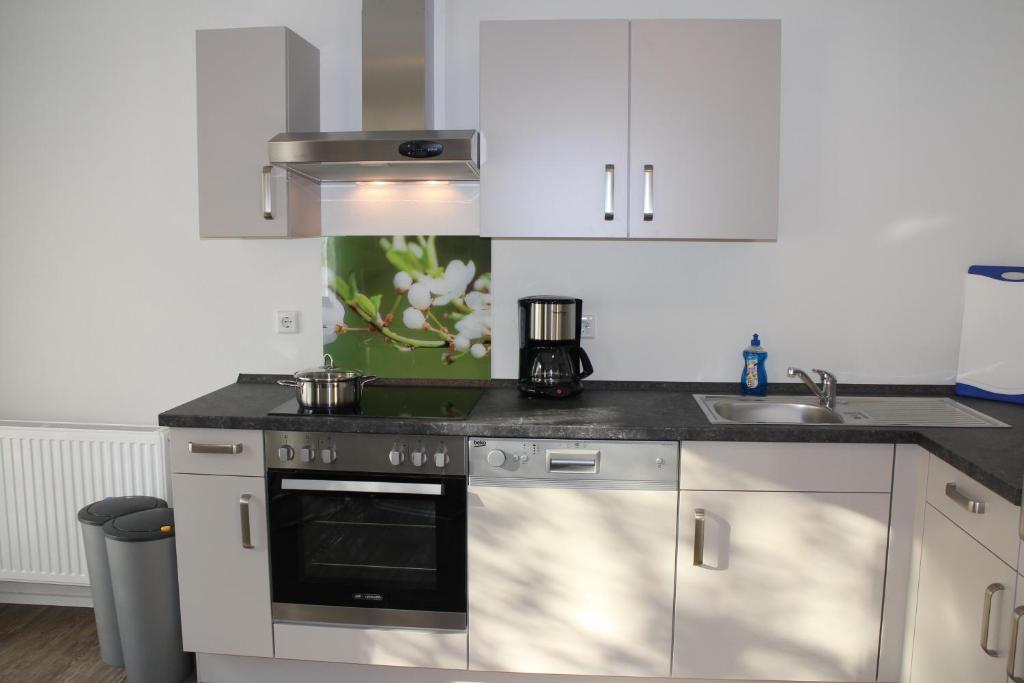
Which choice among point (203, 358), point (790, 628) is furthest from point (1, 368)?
point (790, 628)

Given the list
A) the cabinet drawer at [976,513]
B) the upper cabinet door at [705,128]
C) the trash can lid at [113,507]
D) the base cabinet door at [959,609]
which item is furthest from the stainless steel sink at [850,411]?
the trash can lid at [113,507]

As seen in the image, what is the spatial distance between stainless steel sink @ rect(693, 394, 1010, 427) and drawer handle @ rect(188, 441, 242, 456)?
1.49 m

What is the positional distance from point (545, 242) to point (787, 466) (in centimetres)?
117

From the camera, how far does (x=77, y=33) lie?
3.08 meters

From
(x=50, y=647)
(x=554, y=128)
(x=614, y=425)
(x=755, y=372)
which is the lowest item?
(x=50, y=647)

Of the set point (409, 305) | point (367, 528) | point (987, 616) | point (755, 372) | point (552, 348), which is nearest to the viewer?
point (987, 616)

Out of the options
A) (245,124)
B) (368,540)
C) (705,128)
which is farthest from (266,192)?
(705,128)

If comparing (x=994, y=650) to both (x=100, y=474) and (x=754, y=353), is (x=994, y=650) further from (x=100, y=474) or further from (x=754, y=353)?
(x=100, y=474)

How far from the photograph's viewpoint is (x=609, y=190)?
255 centimetres

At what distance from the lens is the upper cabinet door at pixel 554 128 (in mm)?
2551

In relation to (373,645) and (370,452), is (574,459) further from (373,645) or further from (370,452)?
(373,645)

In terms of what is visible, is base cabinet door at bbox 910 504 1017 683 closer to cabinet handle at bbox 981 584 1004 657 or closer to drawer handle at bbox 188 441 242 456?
cabinet handle at bbox 981 584 1004 657

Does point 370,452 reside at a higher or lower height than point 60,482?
higher

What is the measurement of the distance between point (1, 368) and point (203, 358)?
2.89 feet
